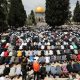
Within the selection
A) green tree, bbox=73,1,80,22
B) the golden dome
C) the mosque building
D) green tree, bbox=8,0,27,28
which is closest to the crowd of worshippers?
green tree, bbox=8,0,27,28

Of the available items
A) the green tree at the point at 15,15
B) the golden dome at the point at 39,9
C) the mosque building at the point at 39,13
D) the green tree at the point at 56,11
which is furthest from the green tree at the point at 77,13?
the mosque building at the point at 39,13

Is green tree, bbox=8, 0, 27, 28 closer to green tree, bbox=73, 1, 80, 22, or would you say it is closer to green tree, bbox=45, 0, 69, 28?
green tree, bbox=45, 0, 69, 28

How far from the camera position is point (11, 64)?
1011 inches

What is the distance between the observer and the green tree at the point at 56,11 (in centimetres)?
7300

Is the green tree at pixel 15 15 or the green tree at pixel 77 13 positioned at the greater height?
the green tree at pixel 77 13

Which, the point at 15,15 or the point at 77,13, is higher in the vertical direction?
the point at 77,13

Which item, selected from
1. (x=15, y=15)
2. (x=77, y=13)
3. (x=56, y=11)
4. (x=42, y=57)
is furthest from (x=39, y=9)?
(x=42, y=57)

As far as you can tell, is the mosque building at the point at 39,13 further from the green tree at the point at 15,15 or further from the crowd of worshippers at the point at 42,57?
the crowd of worshippers at the point at 42,57

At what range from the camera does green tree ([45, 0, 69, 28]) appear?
240 feet

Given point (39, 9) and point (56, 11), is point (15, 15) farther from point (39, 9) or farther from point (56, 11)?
point (39, 9)

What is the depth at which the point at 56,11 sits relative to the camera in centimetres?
7356

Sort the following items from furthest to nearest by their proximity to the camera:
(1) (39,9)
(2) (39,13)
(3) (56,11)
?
(2) (39,13) → (1) (39,9) → (3) (56,11)

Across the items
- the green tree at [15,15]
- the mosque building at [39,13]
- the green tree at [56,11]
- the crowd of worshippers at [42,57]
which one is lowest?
the crowd of worshippers at [42,57]

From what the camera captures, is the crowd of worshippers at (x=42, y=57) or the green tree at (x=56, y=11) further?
the green tree at (x=56, y=11)
